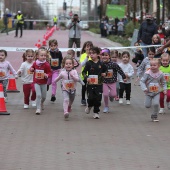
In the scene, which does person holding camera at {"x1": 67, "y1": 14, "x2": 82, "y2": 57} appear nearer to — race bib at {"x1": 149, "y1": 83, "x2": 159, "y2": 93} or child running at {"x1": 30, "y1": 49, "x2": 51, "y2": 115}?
child running at {"x1": 30, "y1": 49, "x2": 51, "y2": 115}

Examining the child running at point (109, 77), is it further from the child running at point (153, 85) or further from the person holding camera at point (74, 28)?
the person holding camera at point (74, 28)

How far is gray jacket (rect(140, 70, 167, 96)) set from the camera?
12.2m

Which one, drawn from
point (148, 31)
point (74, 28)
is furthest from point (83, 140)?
point (74, 28)

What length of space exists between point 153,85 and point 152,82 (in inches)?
4.3

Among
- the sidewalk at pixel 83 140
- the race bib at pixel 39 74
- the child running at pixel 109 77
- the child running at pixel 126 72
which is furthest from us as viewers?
the child running at pixel 126 72

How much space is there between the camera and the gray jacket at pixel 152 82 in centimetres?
1224

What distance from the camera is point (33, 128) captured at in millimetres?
11430

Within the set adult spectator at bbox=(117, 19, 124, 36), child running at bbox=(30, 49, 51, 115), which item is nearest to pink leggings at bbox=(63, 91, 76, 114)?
child running at bbox=(30, 49, 51, 115)

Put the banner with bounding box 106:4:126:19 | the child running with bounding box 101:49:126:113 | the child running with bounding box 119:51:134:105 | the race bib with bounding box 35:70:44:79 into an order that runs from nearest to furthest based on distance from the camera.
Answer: the race bib with bounding box 35:70:44:79 < the child running with bounding box 101:49:126:113 < the child running with bounding box 119:51:134:105 < the banner with bounding box 106:4:126:19

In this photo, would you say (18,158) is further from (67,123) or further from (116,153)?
(67,123)

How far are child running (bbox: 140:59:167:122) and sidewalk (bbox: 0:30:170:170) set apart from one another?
13.0 inches

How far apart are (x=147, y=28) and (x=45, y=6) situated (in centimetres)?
10682

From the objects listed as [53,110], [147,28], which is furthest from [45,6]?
[53,110]

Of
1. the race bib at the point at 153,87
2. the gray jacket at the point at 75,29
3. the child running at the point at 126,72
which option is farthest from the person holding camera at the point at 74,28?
the race bib at the point at 153,87
